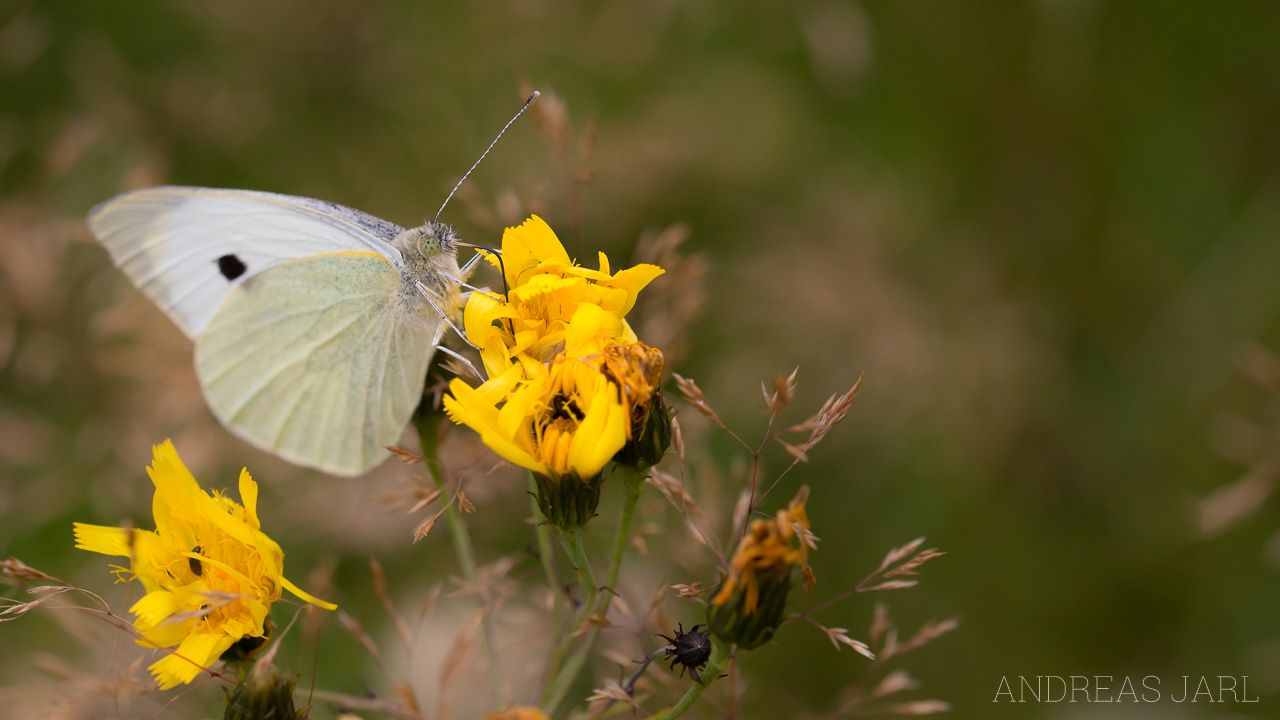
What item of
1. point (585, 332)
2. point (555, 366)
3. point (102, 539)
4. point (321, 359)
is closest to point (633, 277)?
point (585, 332)

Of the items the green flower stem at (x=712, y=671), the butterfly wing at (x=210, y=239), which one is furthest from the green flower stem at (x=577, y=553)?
the butterfly wing at (x=210, y=239)


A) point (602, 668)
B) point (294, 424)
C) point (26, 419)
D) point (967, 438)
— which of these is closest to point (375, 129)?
point (26, 419)

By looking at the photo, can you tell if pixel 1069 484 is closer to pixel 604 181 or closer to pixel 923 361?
pixel 923 361

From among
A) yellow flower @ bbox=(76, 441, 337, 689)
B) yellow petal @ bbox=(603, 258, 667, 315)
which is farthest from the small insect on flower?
yellow flower @ bbox=(76, 441, 337, 689)

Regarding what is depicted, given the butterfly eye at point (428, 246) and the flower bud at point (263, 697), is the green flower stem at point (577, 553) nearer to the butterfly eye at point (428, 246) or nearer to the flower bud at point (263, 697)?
the flower bud at point (263, 697)

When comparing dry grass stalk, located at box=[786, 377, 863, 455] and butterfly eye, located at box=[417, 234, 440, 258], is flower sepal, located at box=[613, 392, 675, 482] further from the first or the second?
butterfly eye, located at box=[417, 234, 440, 258]
